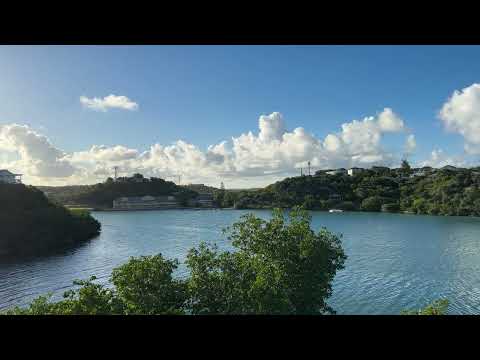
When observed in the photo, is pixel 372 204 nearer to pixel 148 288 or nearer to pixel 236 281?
pixel 236 281

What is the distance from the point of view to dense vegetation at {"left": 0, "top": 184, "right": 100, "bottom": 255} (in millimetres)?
24828

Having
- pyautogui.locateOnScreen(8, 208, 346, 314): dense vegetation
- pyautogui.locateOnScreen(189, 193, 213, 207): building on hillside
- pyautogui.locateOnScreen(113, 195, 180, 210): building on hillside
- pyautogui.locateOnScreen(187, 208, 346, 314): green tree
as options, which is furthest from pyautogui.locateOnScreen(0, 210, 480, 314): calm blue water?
pyautogui.locateOnScreen(189, 193, 213, 207): building on hillside

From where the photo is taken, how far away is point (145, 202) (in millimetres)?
55625

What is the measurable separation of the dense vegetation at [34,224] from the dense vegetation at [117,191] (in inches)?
638

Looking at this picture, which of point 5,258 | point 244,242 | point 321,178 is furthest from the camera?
point 321,178

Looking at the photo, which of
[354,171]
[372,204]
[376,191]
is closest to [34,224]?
[372,204]

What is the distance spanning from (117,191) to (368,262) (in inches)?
1665

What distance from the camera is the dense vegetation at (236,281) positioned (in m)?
6.84

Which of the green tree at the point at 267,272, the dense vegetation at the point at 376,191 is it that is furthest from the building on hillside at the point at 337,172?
the green tree at the point at 267,272
